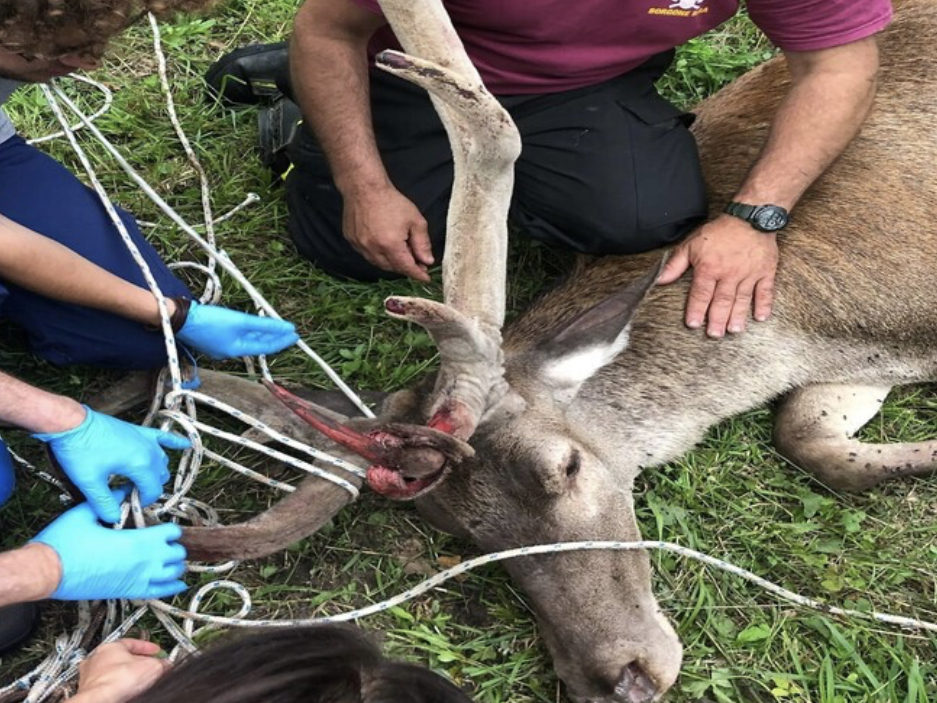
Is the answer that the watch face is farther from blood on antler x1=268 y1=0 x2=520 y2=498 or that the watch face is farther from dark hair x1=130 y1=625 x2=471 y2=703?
dark hair x1=130 y1=625 x2=471 y2=703

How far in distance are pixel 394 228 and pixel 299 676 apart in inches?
89.5

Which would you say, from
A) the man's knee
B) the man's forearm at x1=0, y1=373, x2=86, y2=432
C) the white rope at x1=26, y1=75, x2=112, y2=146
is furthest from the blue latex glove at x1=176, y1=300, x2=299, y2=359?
the white rope at x1=26, y1=75, x2=112, y2=146

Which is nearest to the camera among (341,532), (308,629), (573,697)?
(308,629)

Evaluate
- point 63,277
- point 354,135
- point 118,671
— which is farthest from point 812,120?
point 118,671

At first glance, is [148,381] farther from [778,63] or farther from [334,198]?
[778,63]

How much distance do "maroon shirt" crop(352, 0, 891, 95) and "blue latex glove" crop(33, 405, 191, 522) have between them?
68.9 inches

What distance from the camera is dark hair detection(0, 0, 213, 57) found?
283cm

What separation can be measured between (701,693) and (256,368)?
2183 millimetres

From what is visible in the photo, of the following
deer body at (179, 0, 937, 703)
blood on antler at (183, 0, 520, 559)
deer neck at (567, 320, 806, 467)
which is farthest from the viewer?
deer neck at (567, 320, 806, 467)

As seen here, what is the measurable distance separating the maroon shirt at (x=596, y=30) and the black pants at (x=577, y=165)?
13 cm

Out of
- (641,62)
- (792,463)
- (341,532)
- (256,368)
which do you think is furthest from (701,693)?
(641,62)

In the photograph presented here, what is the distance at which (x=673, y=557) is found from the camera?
3.79 meters

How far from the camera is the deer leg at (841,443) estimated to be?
3900 mm

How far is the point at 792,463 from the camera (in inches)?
160
